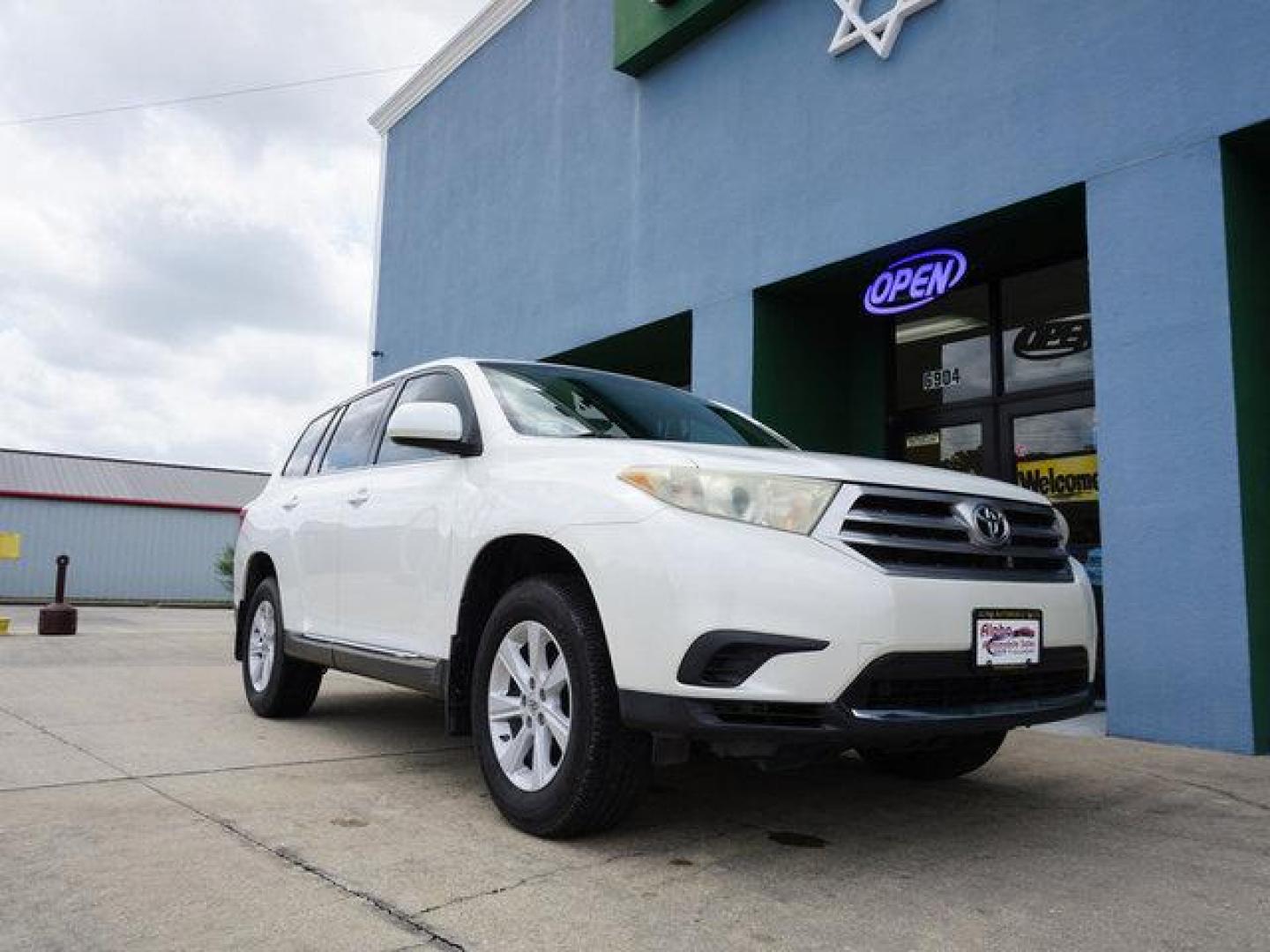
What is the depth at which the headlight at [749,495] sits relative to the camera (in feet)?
9.25

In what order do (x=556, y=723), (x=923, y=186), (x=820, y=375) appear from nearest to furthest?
1. (x=556, y=723)
2. (x=923, y=186)
3. (x=820, y=375)

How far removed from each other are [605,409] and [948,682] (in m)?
1.73

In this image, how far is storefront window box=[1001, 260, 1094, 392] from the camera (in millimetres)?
7324

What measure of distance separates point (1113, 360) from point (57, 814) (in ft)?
18.7

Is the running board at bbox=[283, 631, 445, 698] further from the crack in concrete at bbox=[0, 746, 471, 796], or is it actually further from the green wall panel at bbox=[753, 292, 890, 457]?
the green wall panel at bbox=[753, 292, 890, 457]

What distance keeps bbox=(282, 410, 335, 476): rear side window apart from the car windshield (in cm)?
193

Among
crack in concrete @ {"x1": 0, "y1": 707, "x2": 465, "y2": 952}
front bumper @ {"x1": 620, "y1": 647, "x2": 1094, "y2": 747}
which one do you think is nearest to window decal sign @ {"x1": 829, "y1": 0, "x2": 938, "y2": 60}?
front bumper @ {"x1": 620, "y1": 647, "x2": 1094, "y2": 747}

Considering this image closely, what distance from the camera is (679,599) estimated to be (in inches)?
107

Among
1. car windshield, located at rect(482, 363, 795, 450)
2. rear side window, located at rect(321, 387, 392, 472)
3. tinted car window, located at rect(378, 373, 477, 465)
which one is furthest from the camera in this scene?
rear side window, located at rect(321, 387, 392, 472)

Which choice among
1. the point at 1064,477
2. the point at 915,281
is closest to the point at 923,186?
the point at 915,281

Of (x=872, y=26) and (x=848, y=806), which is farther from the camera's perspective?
(x=872, y=26)

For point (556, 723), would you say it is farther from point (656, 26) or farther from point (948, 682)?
point (656, 26)

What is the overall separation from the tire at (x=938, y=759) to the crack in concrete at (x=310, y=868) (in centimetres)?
206

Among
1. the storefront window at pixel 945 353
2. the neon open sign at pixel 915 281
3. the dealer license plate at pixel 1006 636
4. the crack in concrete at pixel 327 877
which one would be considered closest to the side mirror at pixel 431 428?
the crack in concrete at pixel 327 877
